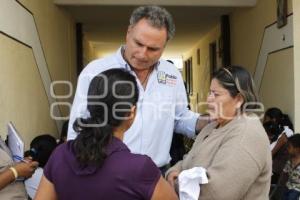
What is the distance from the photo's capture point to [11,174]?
7.91 ft

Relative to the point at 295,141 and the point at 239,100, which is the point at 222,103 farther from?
the point at 295,141

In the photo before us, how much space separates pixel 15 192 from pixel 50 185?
1017 millimetres

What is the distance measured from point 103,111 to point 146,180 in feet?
0.81

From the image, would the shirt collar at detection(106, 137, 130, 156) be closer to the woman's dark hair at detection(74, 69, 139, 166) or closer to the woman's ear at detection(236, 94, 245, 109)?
the woman's dark hair at detection(74, 69, 139, 166)

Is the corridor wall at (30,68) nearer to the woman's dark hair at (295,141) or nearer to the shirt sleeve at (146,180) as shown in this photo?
the shirt sleeve at (146,180)

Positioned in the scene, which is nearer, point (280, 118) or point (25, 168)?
point (25, 168)

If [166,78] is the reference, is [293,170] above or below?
below

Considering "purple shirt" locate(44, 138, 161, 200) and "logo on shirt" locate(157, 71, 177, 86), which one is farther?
"logo on shirt" locate(157, 71, 177, 86)

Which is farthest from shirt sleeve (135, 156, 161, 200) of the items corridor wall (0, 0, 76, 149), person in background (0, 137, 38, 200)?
corridor wall (0, 0, 76, 149)

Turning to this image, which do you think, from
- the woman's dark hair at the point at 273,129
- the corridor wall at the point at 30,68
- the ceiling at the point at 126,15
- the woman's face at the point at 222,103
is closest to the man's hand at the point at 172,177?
the woman's face at the point at 222,103

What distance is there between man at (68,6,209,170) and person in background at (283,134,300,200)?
6.51ft

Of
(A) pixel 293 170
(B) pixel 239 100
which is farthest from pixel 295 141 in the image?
(B) pixel 239 100

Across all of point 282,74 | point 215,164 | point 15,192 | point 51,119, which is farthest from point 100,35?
point 215,164

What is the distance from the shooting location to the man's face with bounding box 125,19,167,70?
1.97m
